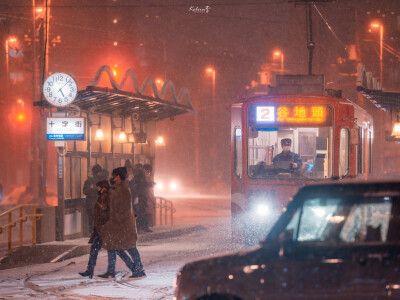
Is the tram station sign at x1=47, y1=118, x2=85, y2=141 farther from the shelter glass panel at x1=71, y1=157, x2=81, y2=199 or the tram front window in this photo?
the tram front window

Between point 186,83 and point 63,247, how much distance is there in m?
65.2

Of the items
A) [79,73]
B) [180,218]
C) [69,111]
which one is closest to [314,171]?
[69,111]

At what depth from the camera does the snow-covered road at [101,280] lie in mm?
10016

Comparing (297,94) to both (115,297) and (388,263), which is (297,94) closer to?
(115,297)

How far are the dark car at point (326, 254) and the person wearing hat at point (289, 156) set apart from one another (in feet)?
27.3

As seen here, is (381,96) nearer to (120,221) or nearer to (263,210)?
(263,210)

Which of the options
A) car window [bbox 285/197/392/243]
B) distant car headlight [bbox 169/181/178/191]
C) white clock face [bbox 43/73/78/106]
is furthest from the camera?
distant car headlight [bbox 169/181/178/191]

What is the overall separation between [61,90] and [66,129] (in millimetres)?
1020

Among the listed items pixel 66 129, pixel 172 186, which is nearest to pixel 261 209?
pixel 66 129

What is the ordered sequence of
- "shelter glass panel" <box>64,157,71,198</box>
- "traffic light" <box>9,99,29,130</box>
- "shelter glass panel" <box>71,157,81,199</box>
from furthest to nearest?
"traffic light" <box>9,99,29,130</box> < "shelter glass panel" <box>71,157,81,199</box> < "shelter glass panel" <box>64,157,71,198</box>

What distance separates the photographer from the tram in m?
14.0

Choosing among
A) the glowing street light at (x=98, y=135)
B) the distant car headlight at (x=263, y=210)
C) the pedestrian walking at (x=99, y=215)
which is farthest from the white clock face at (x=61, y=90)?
the pedestrian walking at (x=99, y=215)

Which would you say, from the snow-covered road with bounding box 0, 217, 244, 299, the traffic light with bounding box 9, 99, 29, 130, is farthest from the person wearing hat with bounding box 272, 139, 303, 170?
the traffic light with bounding box 9, 99, 29, 130

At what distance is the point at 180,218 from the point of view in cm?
3041
